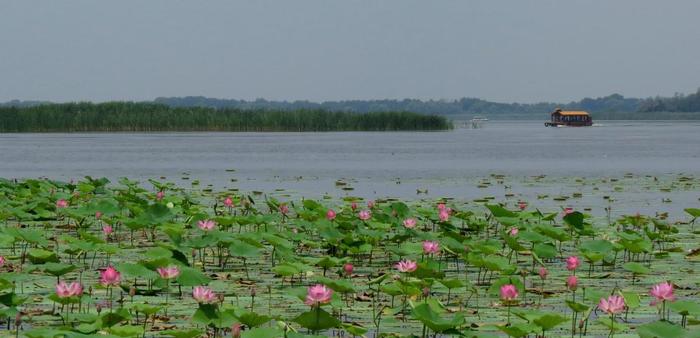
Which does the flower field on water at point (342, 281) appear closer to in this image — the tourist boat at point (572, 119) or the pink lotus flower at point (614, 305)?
the pink lotus flower at point (614, 305)

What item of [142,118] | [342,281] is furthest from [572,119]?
[342,281]

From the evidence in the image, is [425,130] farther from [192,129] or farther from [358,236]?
[358,236]

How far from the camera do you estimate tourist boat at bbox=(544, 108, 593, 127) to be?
10112 cm

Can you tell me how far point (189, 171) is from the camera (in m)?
25.0

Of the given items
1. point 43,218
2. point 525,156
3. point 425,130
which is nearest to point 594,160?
point 525,156

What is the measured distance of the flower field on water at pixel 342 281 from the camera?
4.93m

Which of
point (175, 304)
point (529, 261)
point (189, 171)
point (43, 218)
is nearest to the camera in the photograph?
point (175, 304)

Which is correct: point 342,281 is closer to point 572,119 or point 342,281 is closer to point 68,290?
point 68,290

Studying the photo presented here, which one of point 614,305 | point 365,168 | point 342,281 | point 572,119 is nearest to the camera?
point 614,305

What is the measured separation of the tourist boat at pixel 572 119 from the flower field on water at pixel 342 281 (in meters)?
91.7

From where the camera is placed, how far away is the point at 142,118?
5681cm

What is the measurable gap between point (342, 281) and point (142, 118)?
52.5 meters

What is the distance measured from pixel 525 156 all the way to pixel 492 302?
28.4 m

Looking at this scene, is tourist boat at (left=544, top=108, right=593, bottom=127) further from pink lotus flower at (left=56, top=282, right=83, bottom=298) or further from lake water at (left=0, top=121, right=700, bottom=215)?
pink lotus flower at (left=56, top=282, right=83, bottom=298)
